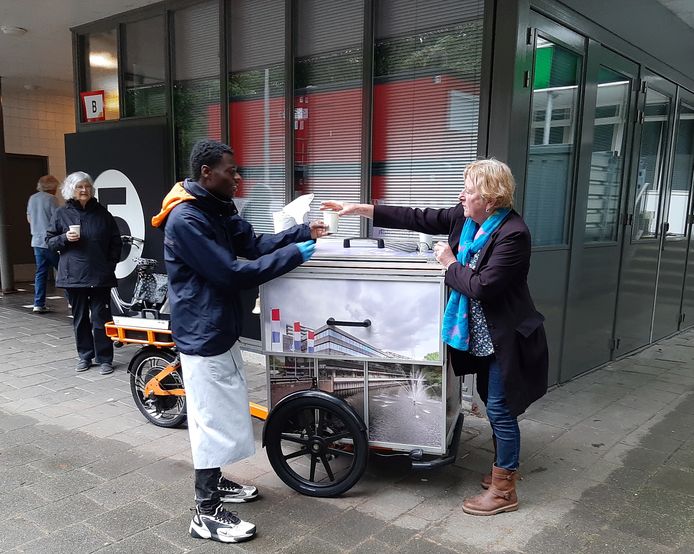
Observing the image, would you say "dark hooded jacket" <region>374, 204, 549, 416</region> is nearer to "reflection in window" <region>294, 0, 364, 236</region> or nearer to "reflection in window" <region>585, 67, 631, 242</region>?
"reflection in window" <region>294, 0, 364, 236</region>

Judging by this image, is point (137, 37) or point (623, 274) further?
point (137, 37)

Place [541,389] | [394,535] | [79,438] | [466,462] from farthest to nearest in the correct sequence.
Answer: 1. [79,438]
2. [466,462]
3. [541,389]
4. [394,535]

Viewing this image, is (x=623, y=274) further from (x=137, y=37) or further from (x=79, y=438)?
(x=137, y=37)

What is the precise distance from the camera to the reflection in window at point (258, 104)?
540 cm

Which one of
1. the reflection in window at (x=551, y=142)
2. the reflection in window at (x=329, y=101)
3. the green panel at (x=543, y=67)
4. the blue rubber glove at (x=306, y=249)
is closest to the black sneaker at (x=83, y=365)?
the reflection in window at (x=329, y=101)

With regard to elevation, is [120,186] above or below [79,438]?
above

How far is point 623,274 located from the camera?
5816 millimetres

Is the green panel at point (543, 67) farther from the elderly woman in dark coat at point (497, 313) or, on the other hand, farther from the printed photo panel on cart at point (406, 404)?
the printed photo panel on cart at point (406, 404)

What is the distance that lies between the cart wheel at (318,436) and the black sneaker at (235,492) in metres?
0.18

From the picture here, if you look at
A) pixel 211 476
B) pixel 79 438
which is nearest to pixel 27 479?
pixel 79 438

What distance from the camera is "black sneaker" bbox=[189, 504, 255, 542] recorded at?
266 cm

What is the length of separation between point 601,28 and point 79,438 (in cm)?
524

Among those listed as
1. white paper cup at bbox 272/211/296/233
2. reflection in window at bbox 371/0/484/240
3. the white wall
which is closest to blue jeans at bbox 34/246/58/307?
the white wall

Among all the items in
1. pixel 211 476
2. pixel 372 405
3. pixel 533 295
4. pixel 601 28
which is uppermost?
pixel 601 28
